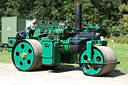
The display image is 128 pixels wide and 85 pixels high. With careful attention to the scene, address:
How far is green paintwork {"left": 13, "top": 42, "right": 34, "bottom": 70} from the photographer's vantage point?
30.3ft

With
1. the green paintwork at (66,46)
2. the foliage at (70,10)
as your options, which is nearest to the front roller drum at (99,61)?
the green paintwork at (66,46)

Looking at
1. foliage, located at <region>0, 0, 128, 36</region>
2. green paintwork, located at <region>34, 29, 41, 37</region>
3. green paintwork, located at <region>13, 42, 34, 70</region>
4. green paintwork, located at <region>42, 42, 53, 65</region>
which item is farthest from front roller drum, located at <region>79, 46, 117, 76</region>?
foliage, located at <region>0, 0, 128, 36</region>

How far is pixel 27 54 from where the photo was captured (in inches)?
368

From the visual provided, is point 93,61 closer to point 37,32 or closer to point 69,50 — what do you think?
point 69,50

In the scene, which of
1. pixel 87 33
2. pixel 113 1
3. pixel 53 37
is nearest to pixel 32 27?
pixel 53 37

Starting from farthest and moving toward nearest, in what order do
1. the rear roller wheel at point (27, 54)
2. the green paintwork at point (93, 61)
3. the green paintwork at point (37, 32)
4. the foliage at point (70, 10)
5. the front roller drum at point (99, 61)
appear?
1. the foliage at point (70, 10)
2. the green paintwork at point (37, 32)
3. the rear roller wheel at point (27, 54)
4. the green paintwork at point (93, 61)
5. the front roller drum at point (99, 61)

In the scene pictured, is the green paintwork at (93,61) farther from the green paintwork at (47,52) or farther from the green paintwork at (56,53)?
the green paintwork at (47,52)

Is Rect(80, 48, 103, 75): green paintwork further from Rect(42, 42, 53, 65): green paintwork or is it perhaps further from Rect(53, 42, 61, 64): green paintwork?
Rect(42, 42, 53, 65): green paintwork

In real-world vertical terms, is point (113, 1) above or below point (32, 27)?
above

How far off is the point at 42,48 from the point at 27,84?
2462mm

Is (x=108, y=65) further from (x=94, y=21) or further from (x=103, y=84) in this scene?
(x=94, y=21)

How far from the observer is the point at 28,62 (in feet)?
31.1

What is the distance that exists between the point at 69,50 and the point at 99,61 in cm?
141

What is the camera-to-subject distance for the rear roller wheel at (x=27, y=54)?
29.9 feet
